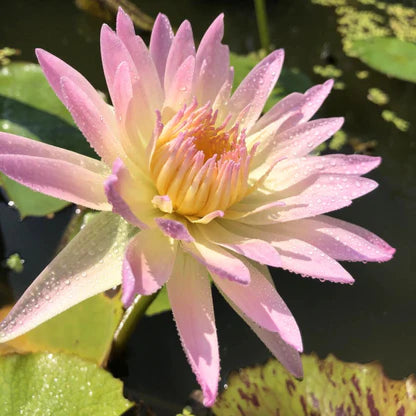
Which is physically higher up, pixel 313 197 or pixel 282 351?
pixel 313 197

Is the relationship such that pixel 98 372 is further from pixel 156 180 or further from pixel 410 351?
pixel 410 351

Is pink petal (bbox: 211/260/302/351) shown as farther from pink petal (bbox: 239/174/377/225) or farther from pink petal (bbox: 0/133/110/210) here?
pink petal (bbox: 0/133/110/210)

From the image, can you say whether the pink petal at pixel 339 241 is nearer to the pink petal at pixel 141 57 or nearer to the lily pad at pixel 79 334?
the pink petal at pixel 141 57

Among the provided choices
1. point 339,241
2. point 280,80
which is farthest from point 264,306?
point 280,80

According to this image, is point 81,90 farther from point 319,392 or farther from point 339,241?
point 319,392

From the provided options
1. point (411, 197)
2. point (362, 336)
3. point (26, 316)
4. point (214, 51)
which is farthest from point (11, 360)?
point (411, 197)
